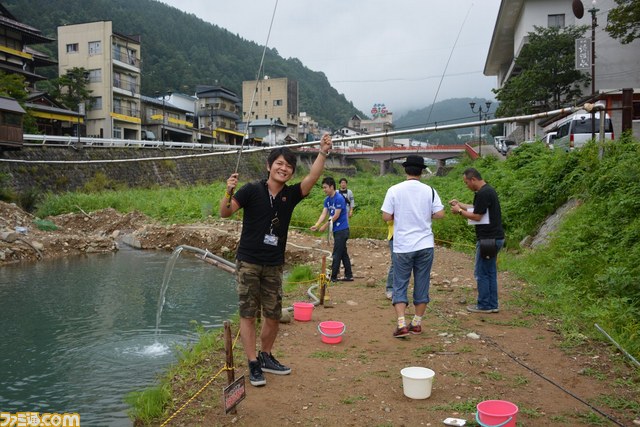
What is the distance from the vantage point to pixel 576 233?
9453 millimetres

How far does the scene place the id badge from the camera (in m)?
4.39

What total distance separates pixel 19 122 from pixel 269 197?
2315 cm

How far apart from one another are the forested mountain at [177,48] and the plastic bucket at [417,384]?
4916cm


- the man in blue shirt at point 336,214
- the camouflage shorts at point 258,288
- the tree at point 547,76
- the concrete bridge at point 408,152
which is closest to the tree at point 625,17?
the tree at point 547,76

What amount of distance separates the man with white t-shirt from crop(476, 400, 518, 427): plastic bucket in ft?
6.60

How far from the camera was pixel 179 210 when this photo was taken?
24359 millimetres

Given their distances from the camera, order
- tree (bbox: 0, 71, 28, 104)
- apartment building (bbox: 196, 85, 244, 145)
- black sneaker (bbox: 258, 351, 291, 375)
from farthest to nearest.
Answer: apartment building (bbox: 196, 85, 244, 145)
tree (bbox: 0, 71, 28, 104)
black sneaker (bbox: 258, 351, 291, 375)

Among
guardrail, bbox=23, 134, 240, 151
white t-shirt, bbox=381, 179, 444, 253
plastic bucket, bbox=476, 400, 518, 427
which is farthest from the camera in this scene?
guardrail, bbox=23, 134, 240, 151

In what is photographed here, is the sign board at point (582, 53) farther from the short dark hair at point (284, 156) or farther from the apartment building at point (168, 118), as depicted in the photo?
the apartment building at point (168, 118)

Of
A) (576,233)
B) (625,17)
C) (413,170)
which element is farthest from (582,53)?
(413,170)

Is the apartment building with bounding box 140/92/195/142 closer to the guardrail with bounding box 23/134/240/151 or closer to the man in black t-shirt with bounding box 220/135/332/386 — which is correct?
the guardrail with bounding box 23/134/240/151

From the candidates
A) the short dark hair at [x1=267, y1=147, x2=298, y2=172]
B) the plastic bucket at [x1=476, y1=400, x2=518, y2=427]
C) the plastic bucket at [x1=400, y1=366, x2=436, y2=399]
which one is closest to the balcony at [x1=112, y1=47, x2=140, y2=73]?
the short dark hair at [x1=267, y1=147, x2=298, y2=172]

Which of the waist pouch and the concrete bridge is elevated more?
the concrete bridge

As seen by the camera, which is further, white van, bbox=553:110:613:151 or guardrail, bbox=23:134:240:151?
guardrail, bbox=23:134:240:151
